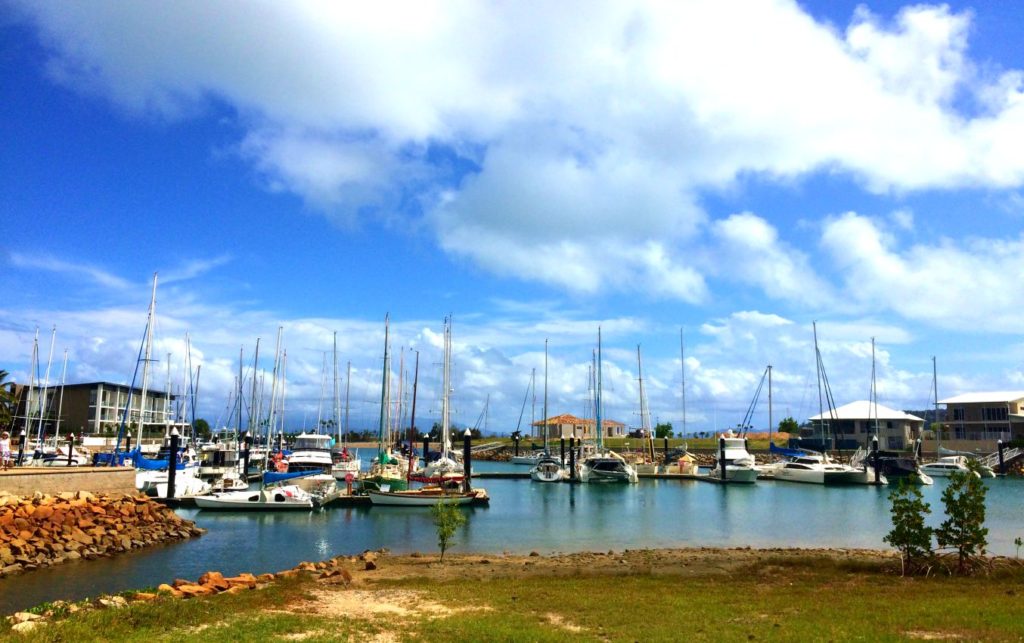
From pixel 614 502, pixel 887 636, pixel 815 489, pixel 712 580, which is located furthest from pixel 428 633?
pixel 815 489

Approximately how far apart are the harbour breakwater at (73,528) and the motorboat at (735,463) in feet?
181

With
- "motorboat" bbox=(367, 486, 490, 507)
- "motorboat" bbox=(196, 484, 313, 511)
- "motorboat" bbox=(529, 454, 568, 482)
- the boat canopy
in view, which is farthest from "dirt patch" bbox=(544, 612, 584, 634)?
"motorboat" bbox=(529, 454, 568, 482)

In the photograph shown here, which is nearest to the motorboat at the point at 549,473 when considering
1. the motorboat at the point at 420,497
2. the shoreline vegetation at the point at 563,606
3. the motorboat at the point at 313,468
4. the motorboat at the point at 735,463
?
the motorboat at the point at 735,463

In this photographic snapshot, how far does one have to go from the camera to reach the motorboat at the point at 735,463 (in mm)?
75375

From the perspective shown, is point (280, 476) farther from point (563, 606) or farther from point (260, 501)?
point (563, 606)

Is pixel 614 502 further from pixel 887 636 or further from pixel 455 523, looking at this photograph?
pixel 887 636

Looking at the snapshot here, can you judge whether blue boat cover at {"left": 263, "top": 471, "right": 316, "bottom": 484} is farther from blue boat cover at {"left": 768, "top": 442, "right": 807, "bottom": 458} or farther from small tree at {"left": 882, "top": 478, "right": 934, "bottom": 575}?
blue boat cover at {"left": 768, "top": 442, "right": 807, "bottom": 458}

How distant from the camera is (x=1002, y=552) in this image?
32906mm

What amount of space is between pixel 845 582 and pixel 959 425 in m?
103

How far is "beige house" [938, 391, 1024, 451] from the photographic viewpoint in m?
99.6

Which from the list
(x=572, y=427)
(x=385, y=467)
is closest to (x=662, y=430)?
(x=572, y=427)

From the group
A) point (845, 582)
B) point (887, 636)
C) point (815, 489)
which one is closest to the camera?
point (887, 636)

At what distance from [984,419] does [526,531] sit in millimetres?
90863

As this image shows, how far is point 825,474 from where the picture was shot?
7438 centimetres
